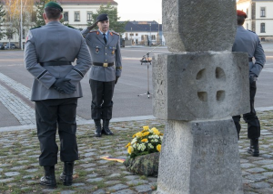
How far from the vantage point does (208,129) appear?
4.45 metres

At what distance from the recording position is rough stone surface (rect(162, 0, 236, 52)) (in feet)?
14.3

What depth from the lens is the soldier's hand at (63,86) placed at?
5.53 m

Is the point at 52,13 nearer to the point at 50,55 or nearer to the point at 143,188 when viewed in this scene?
the point at 50,55

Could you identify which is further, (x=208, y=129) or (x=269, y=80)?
(x=269, y=80)

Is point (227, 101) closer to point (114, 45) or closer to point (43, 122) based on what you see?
point (43, 122)

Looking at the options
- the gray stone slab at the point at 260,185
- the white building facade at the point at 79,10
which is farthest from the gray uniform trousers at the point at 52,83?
the white building facade at the point at 79,10

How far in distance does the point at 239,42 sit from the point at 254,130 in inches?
48.5

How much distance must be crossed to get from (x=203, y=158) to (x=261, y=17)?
115943mm

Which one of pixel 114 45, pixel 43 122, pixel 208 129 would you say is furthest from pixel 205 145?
pixel 114 45

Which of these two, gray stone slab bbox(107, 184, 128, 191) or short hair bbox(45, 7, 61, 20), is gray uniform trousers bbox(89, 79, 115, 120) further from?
gray stone slab bbox(107, 184, 128, 191)

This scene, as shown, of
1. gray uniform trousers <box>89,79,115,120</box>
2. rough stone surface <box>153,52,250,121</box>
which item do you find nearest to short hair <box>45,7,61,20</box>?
rough stone surface <box>153,52,250,121</box>

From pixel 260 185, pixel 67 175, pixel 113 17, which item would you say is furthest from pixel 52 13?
pixel 113 17

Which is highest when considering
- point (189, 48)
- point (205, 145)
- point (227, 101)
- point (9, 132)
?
point (189, 48)

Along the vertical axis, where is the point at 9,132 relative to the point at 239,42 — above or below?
below
